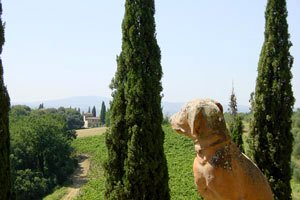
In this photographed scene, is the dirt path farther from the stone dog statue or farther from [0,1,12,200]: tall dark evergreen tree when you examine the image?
the stone dog statue

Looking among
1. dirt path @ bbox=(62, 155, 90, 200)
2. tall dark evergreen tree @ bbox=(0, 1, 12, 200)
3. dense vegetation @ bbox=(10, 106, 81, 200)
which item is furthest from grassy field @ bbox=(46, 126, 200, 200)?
tall dark evergreen tree @ bbox=(0, 1, 12, 200)

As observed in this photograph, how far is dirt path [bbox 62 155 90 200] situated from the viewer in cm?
3622

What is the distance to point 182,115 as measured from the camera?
320 cm

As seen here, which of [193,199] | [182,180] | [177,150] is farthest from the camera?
[177,150]

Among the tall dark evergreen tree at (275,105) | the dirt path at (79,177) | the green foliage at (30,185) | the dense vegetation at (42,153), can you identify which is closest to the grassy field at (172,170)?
the dirt path at (79,177)

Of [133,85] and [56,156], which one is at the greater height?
[133,85]

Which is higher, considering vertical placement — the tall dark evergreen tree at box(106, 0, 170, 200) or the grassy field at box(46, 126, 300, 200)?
the tall dark evergreen tree at box(106, 0, 170, 200)

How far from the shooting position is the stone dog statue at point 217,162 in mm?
3031

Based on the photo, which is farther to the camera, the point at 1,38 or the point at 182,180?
the point at 182,180

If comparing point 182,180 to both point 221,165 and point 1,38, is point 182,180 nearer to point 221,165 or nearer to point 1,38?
point 1,38

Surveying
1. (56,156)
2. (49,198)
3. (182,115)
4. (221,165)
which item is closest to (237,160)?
(221,165)

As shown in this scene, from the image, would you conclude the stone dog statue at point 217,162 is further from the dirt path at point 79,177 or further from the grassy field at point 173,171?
the dirt path at point 79,177

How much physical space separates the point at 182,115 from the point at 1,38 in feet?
36.4

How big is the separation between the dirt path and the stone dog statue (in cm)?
3353
